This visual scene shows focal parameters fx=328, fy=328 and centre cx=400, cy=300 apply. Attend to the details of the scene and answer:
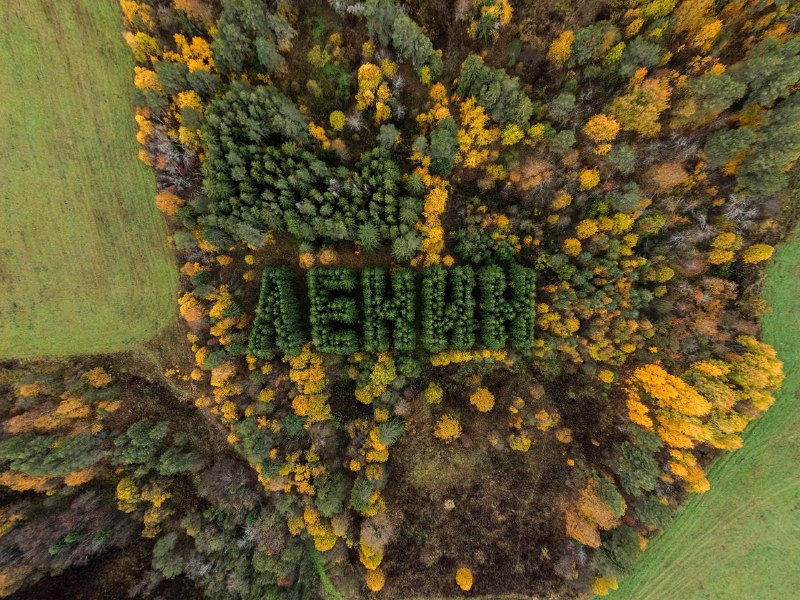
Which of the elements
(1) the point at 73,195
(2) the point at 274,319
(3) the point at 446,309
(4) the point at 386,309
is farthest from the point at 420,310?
(1) the point at 73,195

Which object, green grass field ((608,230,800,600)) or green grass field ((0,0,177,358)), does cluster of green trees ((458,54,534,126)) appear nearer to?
green grass field ((608,230,800,600))

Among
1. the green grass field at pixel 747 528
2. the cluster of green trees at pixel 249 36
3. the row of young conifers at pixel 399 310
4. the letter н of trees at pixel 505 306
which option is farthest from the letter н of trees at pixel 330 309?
the green grass field at pixel 747 528

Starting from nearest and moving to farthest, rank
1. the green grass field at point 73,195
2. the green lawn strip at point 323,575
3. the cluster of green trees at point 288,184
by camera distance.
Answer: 1. the cluster of green trees at point 288,184
2. the green grass field at point 73,195
3. the green lawn strip at point 323,575

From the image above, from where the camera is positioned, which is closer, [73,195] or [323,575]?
[73,195]

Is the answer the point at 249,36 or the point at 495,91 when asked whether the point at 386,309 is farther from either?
the point at 249,36

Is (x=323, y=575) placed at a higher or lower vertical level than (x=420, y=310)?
lower

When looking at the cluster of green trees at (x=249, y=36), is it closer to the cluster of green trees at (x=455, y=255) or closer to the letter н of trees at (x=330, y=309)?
the cluster of green trees at (x=455, y=255)

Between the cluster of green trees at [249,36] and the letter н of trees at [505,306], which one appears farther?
the letter н of trees at [505,306]
